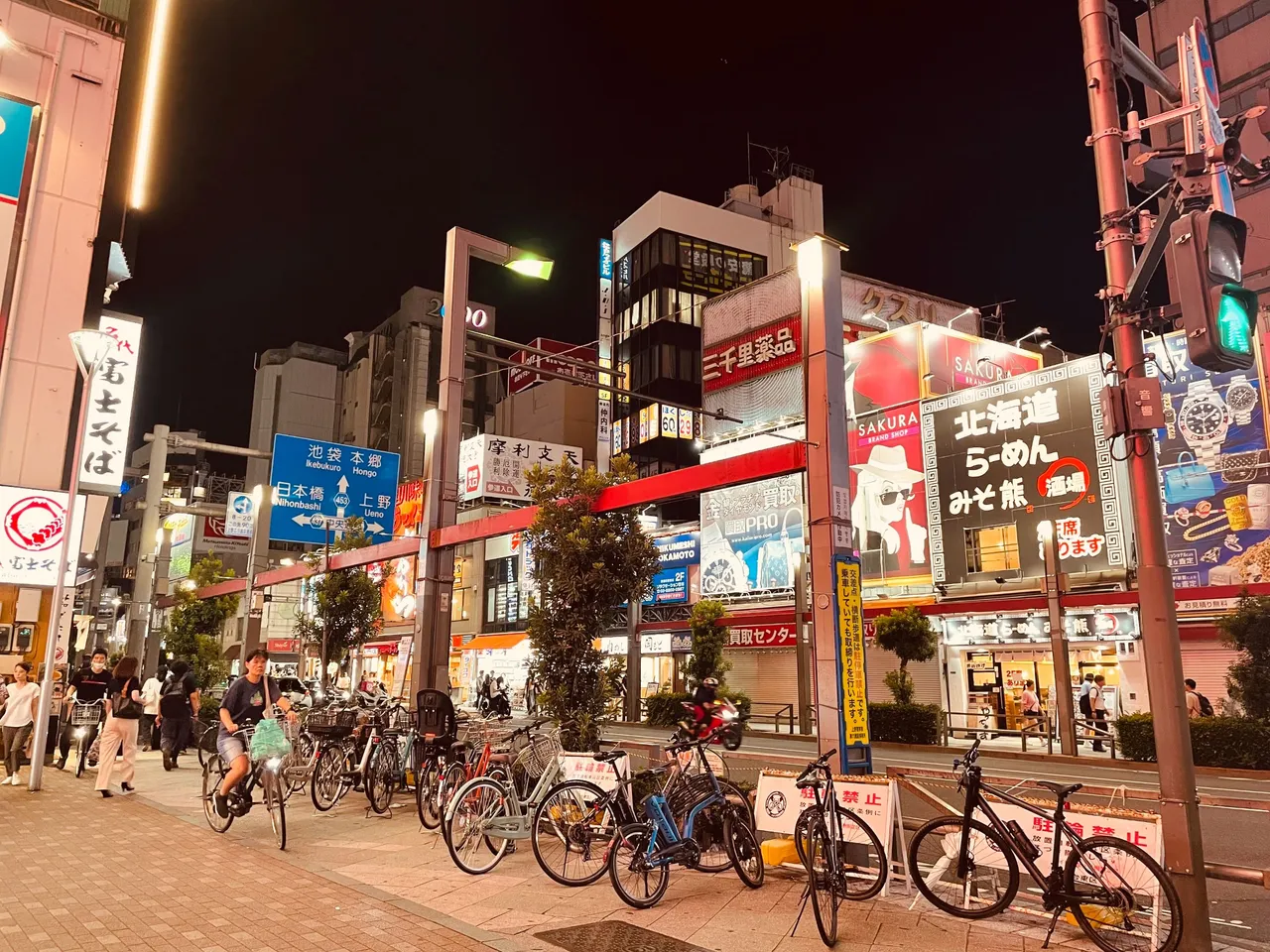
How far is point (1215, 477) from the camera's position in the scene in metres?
24.9

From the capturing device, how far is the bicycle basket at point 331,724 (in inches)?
438

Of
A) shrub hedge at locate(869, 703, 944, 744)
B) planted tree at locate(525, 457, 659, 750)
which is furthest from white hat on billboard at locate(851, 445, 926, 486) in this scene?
planted tree at locate(525, 457, 659, 750)

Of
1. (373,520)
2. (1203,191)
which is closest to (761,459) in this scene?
A: (1203,191)

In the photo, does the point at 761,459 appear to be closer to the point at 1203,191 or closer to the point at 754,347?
the point at 1203,191

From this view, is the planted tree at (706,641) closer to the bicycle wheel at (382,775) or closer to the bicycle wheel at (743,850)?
the bicycle wheel at (382,775)

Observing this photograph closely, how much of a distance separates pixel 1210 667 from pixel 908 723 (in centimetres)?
834

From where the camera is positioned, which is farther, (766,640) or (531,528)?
(766,640)

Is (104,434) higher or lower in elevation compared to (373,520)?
higher

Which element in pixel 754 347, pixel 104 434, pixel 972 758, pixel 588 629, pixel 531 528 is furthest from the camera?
pixel 754 347

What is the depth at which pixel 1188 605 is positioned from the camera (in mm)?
23469

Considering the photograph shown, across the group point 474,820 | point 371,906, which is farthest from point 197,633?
point 371,906

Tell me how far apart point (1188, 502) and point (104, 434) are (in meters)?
28.2

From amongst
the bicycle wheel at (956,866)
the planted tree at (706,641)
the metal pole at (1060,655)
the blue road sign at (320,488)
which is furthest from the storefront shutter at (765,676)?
the bicycle wheel at (956,866)

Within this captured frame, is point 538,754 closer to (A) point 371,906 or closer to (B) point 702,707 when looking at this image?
(B) point 702,707
